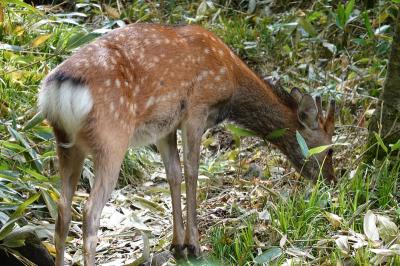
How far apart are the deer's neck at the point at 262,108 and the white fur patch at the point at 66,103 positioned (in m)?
1.64

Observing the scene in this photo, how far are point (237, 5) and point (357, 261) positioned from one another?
5.52 meters

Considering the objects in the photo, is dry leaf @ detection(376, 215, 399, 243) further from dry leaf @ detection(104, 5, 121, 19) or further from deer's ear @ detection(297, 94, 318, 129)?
dry leaf @ detection(104, 5, 121, 19)

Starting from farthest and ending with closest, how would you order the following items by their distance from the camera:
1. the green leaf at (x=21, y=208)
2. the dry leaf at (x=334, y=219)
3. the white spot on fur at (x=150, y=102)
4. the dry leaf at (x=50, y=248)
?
the dry leaf at (x=50, y=248)
the white spot on fur at (x=150, y=102)
the dry leaf at (x=334, y=219)
the green leaf at (x=21, y=208)

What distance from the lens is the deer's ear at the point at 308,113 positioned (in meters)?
6.32

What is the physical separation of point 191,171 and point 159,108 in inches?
21.7

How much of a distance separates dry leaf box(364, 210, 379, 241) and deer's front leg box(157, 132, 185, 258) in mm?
1298

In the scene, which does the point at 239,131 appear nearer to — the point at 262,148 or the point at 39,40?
the point at 262,148

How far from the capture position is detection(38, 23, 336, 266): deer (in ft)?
15.9

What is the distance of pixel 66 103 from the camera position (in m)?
4.70

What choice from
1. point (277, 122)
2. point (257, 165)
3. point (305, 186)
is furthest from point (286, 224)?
point (257, 165)

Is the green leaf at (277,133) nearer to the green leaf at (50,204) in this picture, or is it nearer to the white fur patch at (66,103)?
the green leaf at (50,204)

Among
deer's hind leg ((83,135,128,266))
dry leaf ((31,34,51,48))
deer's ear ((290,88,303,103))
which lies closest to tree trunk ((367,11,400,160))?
deer's ear ((290,88,303,103))

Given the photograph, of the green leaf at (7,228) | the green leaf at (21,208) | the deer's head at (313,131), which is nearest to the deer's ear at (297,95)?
the deer's head at (313,131)

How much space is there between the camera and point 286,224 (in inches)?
203
